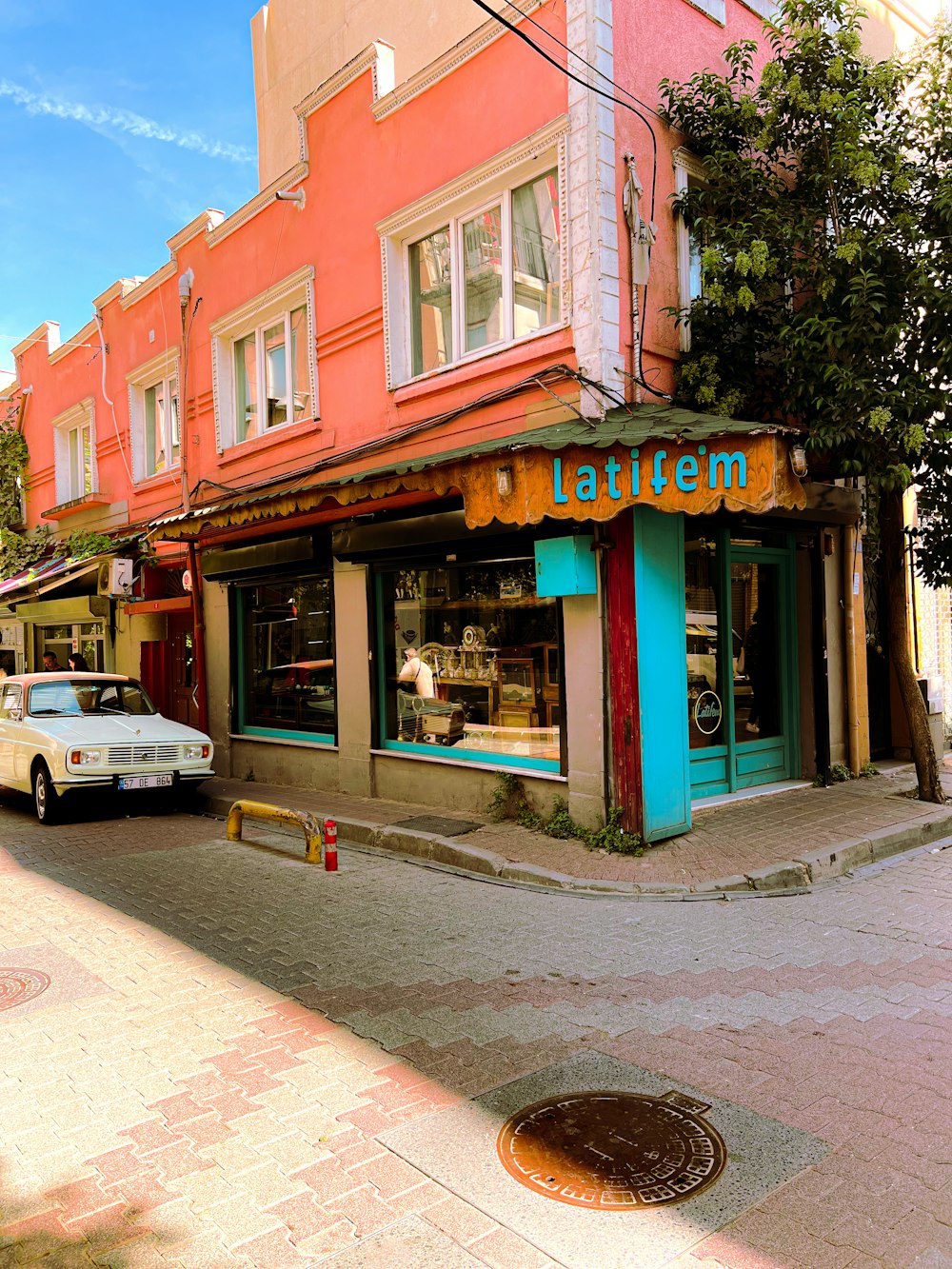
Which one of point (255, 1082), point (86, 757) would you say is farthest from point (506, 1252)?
point (86, 757)

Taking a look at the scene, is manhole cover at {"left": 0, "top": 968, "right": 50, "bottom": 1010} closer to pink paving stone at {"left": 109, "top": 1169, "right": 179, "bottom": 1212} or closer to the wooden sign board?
pink paving stone at {"left": 109, "top": 1169, "right": 179, "bottom": 1212}

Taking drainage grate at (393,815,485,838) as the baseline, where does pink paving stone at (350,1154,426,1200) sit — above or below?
below

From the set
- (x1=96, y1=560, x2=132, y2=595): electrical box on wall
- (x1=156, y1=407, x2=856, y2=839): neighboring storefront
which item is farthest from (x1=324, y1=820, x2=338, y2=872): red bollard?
(x1=96, y1=560, x2=132, y2=595): electrical box on wall

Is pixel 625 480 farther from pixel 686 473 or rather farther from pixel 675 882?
pixel 675 882

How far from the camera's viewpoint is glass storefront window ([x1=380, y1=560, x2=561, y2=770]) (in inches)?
342

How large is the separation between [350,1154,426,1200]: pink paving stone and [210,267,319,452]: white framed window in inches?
381

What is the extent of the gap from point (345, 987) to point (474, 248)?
7.62 metres

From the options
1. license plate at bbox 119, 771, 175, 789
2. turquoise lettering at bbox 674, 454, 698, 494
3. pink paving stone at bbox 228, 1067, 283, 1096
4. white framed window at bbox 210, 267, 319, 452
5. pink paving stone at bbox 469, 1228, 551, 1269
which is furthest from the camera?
white framed window at bbox 210, 267, 319, 452

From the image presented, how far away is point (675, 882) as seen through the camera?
669 centimetres

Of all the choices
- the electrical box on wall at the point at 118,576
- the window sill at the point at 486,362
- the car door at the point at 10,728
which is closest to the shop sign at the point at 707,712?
the window sill at the point at 486,362

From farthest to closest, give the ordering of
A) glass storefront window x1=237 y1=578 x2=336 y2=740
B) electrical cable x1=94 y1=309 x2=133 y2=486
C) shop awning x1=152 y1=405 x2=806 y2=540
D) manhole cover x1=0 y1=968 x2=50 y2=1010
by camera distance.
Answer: electrical cable x1=94 y1=309 x2=133 y2=486
glass storefront window x1=237 y1=578 x2=336 y2=740
shop awning x1=152 y1=405 x2=806 y2=540
manhole cover x1=0 y1=968 x2=50 y2=1010

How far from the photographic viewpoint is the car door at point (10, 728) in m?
11.2

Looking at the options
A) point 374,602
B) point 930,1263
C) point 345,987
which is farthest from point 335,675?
point 930,1263

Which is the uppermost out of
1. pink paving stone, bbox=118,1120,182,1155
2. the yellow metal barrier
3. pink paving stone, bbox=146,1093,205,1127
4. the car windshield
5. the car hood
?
the car windshield
